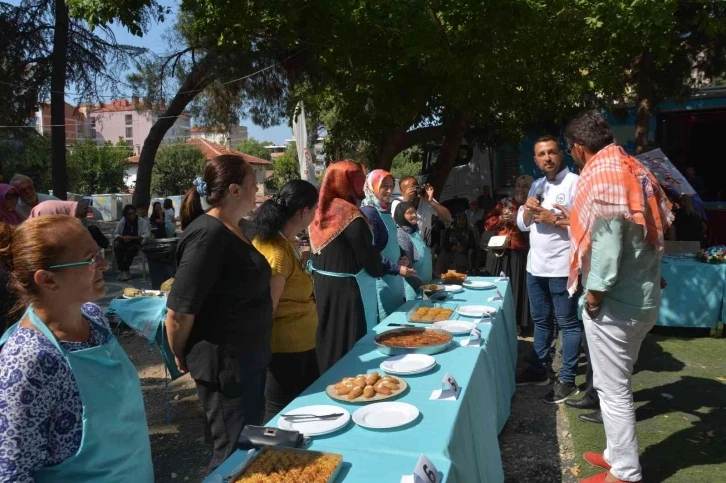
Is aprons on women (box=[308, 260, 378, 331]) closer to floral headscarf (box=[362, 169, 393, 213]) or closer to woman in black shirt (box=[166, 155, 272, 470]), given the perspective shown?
floral headscarf (box=[362, 169, 393, 213])

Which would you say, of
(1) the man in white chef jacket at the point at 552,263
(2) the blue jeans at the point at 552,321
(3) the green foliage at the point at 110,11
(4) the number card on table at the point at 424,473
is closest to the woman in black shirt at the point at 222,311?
(4) the number card on table at the point at 424,473

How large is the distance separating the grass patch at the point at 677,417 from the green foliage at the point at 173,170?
37.3 meters

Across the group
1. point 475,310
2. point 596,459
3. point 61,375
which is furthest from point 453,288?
point 61,375

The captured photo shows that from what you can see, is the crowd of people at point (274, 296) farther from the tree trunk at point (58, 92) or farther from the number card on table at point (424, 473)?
the tree trunk at point (58, 92)

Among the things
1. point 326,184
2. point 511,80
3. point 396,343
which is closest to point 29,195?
point 326,184

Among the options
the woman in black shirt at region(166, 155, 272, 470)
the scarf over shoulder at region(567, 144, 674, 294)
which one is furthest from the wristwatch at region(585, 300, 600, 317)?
the woman in black shirt at region(166, 155, 272, 470)

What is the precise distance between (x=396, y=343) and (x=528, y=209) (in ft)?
5.28

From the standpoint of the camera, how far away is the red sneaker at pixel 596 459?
274 cm

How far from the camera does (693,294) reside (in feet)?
17.4

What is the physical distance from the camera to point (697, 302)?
5.29 metres

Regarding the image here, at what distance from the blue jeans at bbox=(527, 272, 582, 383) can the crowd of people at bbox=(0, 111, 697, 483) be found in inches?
0.4

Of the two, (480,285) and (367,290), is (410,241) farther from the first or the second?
(367,290)

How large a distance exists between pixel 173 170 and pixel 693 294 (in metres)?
38.6

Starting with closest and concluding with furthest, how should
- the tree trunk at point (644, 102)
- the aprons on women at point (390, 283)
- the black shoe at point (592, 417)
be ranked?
the black shoe at point (592, 417) → the aprons on women at point (390, 283) → the tree trunk at point (644, 102)
